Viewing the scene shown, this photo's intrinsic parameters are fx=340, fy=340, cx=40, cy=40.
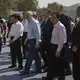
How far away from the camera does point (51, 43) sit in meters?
7.72

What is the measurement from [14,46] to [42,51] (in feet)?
2.97

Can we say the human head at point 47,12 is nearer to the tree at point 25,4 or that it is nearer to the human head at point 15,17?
the human head at point 15,17

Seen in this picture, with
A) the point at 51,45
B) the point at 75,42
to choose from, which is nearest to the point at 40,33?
the point at 51,45

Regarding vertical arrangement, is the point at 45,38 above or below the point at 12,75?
above

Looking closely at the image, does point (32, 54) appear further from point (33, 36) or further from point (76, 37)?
point (76, 37)

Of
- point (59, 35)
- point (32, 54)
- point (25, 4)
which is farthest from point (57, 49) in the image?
point (25, 4)

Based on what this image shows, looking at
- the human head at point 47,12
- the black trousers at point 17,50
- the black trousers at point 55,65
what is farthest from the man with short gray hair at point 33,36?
the black trousers at point 55,65

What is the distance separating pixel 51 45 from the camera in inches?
304

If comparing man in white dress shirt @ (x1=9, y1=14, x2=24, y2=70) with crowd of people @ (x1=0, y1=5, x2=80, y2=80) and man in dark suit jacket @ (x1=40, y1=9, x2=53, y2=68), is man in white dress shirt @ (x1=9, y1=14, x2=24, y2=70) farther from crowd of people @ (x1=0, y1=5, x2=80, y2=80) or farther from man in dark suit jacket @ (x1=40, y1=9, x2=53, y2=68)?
man in dark suit jacket @ (x1=40, y1=9, x2=53, y2=68)

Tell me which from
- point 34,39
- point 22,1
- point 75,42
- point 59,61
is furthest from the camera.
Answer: point 22,1

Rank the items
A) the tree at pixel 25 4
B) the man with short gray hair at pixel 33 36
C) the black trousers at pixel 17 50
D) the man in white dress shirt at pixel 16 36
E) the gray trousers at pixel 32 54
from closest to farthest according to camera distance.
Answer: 1. the man with short gray hair at pixel 33 36
2. the gray trousers at pixel 32 54
3. the man in white dress shirt at pixel 16 36
4. the black trousers at pixel 17 50
5. the tree at pixel 25 4

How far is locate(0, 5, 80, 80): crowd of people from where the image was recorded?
704 cm

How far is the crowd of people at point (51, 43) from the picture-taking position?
7.04 metres

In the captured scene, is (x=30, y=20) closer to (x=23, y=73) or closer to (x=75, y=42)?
(x=23, y=73)
